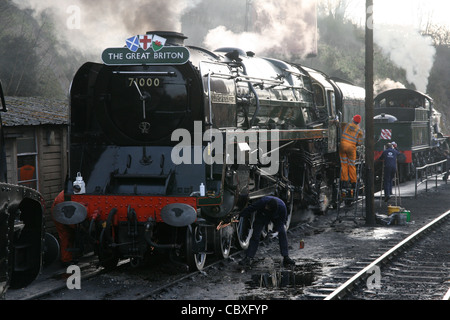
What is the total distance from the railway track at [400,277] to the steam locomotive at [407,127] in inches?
456

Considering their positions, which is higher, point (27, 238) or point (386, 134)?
point (386, 134)

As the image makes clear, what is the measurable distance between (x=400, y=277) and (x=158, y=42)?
4.66 meters

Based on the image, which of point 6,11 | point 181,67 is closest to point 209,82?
point 181,67

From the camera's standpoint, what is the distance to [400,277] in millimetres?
8531

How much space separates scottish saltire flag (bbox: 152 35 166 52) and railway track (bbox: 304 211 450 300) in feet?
12.5

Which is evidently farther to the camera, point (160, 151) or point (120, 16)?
point (120, 16)

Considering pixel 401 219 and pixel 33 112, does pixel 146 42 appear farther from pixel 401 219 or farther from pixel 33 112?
pixel 401 219

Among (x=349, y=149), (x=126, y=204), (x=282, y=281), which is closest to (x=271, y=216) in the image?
(x=282, y=281)

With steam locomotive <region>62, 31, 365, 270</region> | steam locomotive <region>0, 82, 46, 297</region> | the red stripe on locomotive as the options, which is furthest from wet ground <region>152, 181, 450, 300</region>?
steam locomotive <region>0, 82, 46, 297</region>

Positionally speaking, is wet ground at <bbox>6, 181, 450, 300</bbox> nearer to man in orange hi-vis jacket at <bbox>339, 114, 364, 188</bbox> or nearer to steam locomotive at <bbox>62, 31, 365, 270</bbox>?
steam locomotive at <bbox>62, 31, 365, 270</bbox>

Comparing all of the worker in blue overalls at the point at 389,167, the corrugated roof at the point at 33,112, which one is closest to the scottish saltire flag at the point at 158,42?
the corrugated roof at the point at 33,112

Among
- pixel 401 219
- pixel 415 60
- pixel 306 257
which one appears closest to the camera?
pixel 306 257

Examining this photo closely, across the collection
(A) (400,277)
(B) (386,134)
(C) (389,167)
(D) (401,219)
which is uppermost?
(B) (386,134)

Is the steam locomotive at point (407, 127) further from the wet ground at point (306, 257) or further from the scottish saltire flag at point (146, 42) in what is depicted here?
the scottish saltire flag at point (146, 42)
